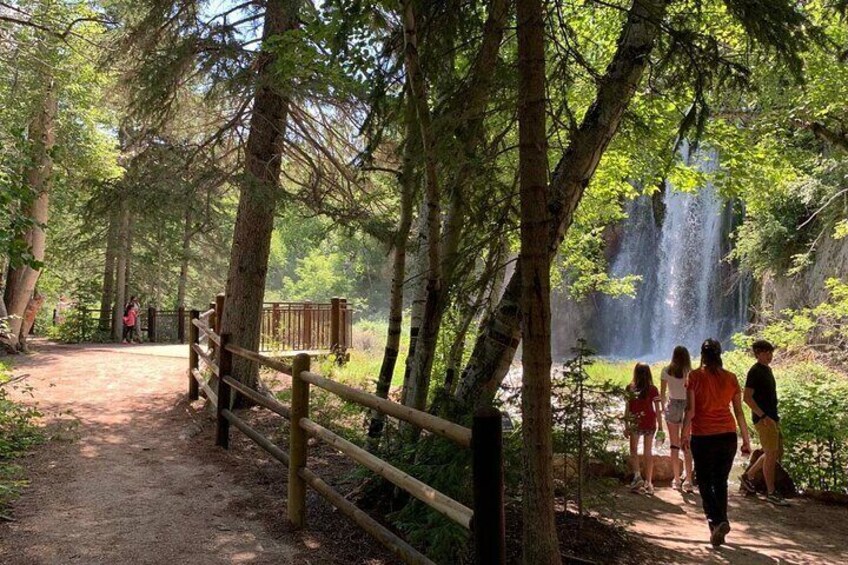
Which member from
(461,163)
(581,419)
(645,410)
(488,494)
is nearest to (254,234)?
(645,410)

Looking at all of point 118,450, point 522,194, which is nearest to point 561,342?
point 118,450

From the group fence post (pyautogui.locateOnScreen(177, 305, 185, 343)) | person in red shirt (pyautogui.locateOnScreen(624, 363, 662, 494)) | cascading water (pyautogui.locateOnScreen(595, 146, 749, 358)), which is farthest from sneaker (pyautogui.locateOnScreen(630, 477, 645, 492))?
fence post (pyautogui.locateOnScreen(177, 305, 185, 343))

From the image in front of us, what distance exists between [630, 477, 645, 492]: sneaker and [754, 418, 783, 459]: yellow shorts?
1349 millimetres

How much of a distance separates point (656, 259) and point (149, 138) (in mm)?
22278

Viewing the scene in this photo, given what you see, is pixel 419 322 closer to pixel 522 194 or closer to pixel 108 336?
pixel 522 194

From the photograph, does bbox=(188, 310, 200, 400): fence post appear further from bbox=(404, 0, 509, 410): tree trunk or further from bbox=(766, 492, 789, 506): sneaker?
bbox=(766, 492, 789, 506): sneaker

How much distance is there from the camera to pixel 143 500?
5.11 metres

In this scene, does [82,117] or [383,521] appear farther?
[82,117]

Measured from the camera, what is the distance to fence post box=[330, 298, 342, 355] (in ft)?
51.8

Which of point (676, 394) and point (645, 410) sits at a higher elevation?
point (676, 394)

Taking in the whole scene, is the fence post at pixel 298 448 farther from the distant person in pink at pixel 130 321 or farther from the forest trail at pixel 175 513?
the distant person in pink at pixel 130 321

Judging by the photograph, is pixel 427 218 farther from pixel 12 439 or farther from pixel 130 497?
pixel 12 439

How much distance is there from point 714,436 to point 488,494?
3546 millimetres

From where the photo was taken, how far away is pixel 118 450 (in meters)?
6.95
